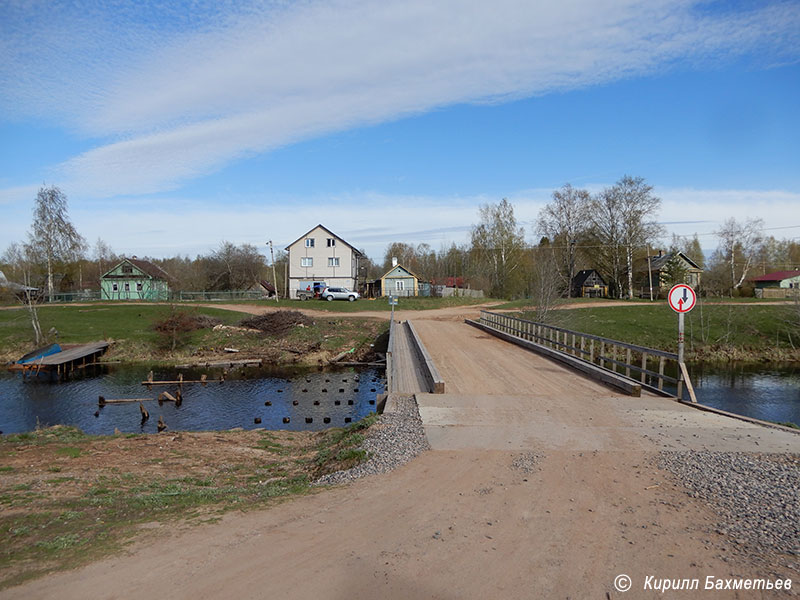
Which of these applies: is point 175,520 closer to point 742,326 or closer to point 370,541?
point 370,541

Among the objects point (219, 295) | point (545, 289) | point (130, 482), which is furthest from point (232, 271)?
point (130, 482)

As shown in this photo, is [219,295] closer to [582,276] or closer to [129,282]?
[129,282]

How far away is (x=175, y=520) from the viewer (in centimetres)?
573

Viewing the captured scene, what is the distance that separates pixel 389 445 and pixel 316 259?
55.6m

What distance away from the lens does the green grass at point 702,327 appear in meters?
34.0

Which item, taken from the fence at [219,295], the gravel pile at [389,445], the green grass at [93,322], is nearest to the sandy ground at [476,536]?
the gravel pile at [389,445]

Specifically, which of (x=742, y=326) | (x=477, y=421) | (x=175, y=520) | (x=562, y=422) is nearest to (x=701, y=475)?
(x=562, y=422)

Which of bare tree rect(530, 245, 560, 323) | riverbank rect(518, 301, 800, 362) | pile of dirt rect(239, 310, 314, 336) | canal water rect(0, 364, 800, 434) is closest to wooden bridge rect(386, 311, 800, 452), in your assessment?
canal water rect(0, 364, 800, 434)

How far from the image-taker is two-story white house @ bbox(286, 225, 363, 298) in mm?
62594

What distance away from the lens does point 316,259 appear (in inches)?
2467

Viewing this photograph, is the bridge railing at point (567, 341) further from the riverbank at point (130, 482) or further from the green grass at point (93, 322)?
the green grass at point (93, 322)

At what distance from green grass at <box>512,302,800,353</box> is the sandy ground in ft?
76.2

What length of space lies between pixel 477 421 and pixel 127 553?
→ 20.3ft

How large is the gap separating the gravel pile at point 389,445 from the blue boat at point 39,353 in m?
26.1
